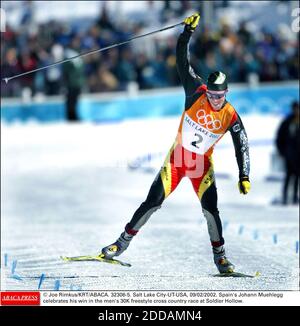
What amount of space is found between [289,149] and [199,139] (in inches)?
302

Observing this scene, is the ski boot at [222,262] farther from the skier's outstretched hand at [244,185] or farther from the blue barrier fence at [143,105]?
the blue barrier fence at [143,105]

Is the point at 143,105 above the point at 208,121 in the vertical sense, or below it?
below

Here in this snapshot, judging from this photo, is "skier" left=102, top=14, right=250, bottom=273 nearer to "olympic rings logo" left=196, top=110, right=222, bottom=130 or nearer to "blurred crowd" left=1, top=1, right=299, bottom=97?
"olympic rings logo" left=196, top=110, right=222, bottom=130

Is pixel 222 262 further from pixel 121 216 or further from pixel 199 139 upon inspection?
pixel 121 216

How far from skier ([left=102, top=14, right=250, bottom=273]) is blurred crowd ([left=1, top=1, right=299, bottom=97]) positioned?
11.5m

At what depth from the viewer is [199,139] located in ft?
19.7

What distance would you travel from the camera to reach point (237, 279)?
6445 mm

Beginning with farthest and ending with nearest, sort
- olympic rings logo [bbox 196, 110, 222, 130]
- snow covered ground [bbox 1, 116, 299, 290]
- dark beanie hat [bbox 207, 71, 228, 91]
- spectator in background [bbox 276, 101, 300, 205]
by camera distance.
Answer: spectator in background [bbox 276, 101, 300, 205]
snow covered ground [bbox 1, 116, 299, 290]
olympic rings logo [bbox 196, 110, 222, 130]
dark beanie hat [bbox 207, 71, 228, 91]

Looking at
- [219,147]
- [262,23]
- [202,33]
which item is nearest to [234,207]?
[219,147]

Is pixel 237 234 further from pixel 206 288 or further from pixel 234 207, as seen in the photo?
pixel 206 288

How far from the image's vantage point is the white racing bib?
5980 mm

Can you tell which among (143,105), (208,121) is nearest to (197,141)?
(208,121)

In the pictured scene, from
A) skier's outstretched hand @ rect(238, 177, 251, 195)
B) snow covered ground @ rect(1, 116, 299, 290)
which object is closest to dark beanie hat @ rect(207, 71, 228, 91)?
skier's outstretched hand @ rect(238, 177, 251, 195)

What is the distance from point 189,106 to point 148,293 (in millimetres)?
1179
